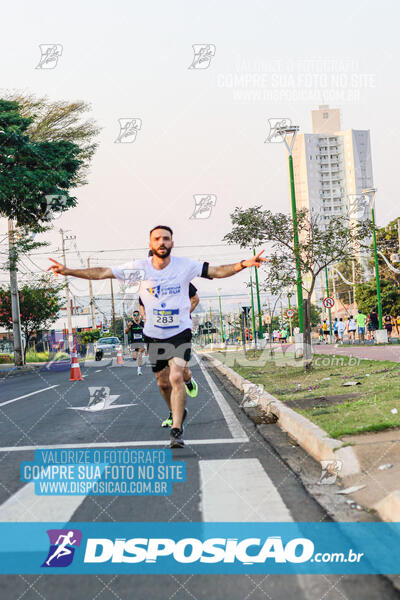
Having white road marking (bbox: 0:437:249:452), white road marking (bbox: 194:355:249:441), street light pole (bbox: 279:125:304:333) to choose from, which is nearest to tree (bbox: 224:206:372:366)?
street light pole (bbox: 279:125:304:333)

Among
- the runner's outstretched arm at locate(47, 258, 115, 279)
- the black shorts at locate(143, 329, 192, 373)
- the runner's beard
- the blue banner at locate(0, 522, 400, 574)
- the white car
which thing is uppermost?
the runner's beard

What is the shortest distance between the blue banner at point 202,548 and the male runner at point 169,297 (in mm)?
2557

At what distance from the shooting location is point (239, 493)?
4.68 m

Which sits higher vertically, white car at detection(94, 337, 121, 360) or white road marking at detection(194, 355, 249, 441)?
white road marking at detection(194, 355, 249, 441)

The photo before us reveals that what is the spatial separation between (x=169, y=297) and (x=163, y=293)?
0.23 ft

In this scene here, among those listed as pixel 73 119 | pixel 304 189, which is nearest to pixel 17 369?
pixel 73 119

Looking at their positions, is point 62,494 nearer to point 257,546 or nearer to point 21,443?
point 257,546

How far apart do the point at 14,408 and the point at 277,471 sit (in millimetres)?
7357

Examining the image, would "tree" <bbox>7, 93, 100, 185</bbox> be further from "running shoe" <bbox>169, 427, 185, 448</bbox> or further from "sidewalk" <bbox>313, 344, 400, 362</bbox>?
"running shoe" <bbox>169, 427, 185, 448</bbox>

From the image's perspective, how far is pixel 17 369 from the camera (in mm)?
34594

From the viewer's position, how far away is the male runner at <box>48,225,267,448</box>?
644cm

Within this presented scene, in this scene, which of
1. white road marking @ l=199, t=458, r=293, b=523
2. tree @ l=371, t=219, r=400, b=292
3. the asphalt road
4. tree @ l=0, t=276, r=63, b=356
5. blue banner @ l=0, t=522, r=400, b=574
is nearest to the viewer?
the asphalt road

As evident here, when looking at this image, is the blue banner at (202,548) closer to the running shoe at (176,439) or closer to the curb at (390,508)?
the curb at (390,508)

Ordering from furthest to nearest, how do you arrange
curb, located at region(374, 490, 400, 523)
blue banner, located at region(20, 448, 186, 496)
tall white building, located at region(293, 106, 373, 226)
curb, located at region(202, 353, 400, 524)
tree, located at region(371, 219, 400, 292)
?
tall white building, located at region(293, 106, 373, 226)
tree, located at region(371, 219, 400, 292)
blue banner, located at region(20, 448, 186, 496)
curb, located at region(202, 353, 400, 524)
curb, located at region(374, 490, 400, 523)
